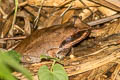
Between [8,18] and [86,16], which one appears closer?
[86,16]

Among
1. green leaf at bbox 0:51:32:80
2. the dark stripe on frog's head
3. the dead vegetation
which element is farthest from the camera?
the dark stripe on frog's head

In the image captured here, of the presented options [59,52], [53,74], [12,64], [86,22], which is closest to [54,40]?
[59,52]

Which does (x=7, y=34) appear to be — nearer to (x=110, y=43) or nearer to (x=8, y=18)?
(x=8, y=18)

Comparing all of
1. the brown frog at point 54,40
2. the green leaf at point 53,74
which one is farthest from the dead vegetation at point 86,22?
the green leaf at point 53,74

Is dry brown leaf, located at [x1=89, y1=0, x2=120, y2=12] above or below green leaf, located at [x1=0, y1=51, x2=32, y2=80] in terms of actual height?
above

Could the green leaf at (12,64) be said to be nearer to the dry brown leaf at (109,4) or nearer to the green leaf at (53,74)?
the green leaf at (53,74)

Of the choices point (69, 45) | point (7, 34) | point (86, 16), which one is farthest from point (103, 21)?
point (7, 34)

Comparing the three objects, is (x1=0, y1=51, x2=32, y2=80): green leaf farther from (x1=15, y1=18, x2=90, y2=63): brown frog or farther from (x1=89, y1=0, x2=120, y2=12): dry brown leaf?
(x1=89, y1=0, x2=120, y2=12): dry brown leaf

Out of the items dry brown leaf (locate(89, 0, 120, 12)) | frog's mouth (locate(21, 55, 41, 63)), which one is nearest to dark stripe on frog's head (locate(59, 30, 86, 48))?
frog's mouth (locate(21, 55, 41, 63))
